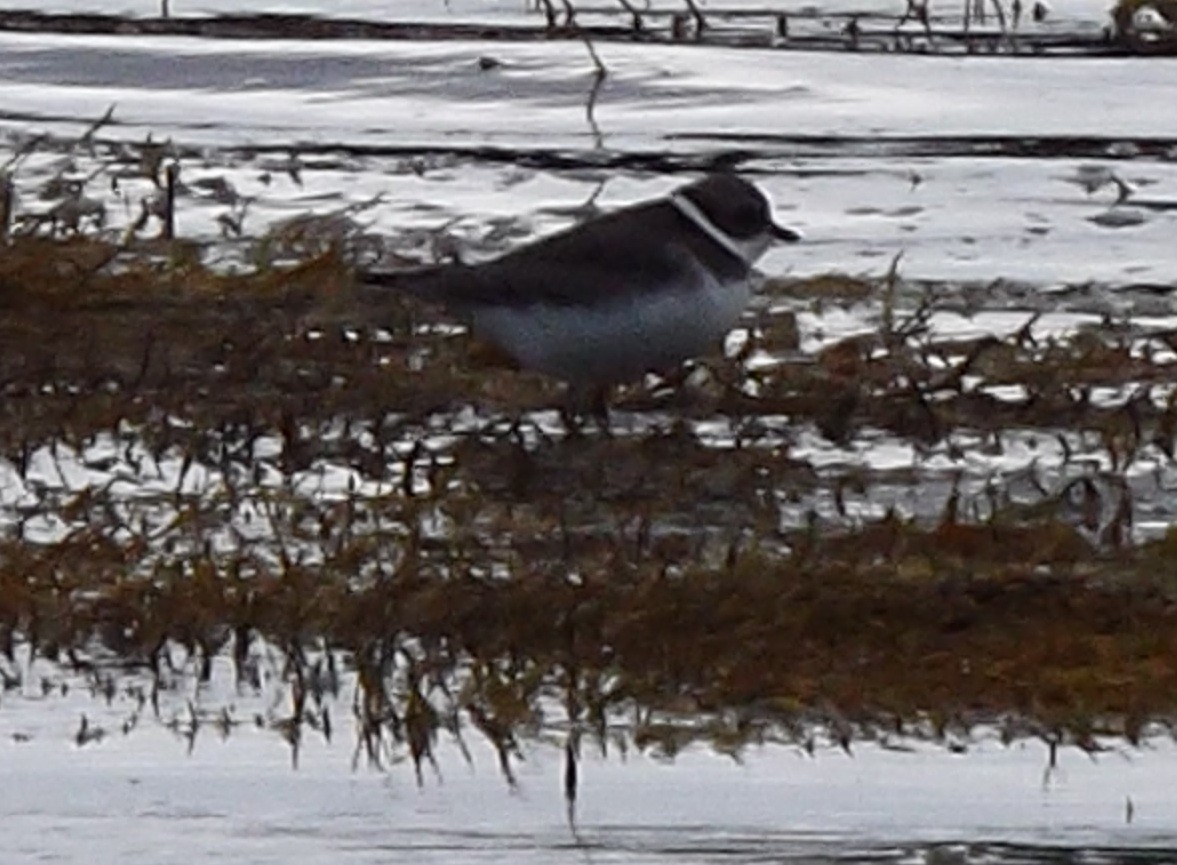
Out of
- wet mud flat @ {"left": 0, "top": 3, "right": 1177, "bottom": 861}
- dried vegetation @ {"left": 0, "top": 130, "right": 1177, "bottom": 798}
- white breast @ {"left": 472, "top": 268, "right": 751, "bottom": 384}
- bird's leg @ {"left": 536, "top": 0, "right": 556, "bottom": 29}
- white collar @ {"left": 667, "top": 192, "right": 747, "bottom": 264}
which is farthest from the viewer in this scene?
bird's leg @ {"left": 536, "top": 0, "right": 556, "bottom": 29}

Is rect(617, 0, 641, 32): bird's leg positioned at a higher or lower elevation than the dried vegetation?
higher

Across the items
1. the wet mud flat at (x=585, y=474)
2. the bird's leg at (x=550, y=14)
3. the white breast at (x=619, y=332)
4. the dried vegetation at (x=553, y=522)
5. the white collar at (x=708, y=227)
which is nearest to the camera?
the wet mud flat at (x=585, y=474)

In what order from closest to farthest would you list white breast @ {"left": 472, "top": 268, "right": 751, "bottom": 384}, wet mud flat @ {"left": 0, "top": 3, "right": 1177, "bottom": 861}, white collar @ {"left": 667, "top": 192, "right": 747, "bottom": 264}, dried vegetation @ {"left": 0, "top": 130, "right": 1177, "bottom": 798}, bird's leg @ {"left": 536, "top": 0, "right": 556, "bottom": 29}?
wet mud flat @ {"left": 0, "top": 3, "right": 1177, "bottom": 861} < dried vegetation @ {"left": 0, "top": 130, "right": 1177, "bottom": 798} < white breast @ {"left": 472, "top": 268, "right": 751, "bottom": 384} < white collar @ {"left": 667, "top": 192, "right": 747, "bottom": 264} < bird's leg @ {"left": 536, "top": 0, "right": 556, "bottom": 29}

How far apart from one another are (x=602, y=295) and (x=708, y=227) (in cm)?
41

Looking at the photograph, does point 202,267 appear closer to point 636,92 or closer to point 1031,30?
point 636,92

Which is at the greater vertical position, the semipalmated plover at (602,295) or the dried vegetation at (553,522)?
the semipalmated plover at (602,295)

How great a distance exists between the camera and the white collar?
8516 mm

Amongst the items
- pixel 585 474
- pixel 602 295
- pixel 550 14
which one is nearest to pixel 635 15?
pixel 550 14

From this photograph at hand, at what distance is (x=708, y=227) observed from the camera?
8.57 metres

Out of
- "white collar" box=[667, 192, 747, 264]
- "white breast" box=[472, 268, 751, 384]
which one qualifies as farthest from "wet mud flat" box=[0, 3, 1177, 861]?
"white collar" box=[667, 192, 747, 264]

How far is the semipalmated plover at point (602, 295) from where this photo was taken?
8.17 meters

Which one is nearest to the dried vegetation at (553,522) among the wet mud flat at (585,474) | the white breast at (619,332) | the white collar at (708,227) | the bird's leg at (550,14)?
the wet mud flat at (585,474)

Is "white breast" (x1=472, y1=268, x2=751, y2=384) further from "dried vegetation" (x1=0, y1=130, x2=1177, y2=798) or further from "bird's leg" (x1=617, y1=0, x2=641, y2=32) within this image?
"bird's leg" (x1=617, y1=0, x2=641, y2=32)

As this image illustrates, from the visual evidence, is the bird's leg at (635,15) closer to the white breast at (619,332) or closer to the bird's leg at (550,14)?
the bird's leg at (550,14)
